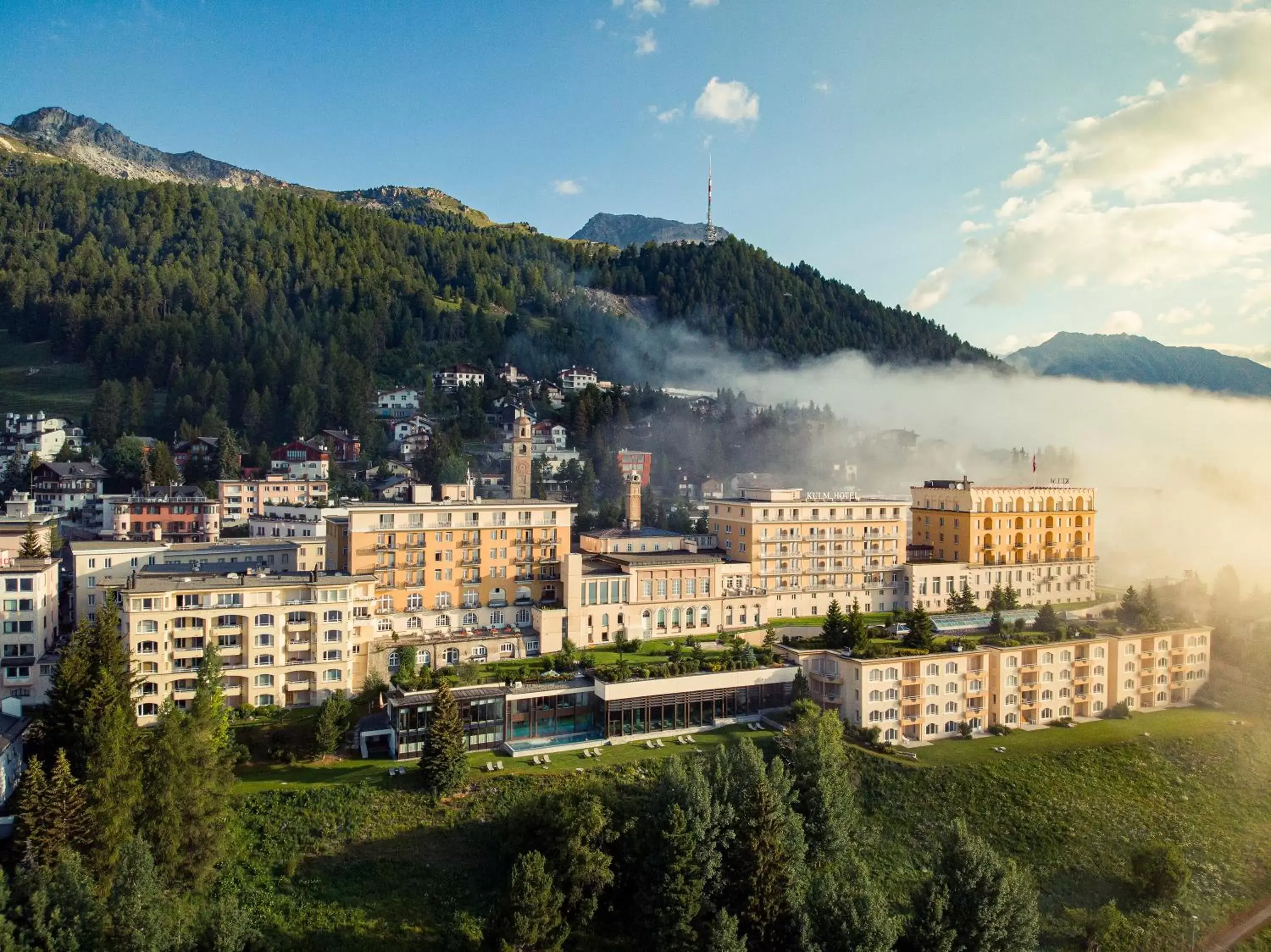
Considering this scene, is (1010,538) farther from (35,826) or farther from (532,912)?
(35,826)

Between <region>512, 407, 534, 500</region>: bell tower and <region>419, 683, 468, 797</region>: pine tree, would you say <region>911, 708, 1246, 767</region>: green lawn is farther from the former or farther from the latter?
<region>512, 407, 534, 500</region>: bell tower

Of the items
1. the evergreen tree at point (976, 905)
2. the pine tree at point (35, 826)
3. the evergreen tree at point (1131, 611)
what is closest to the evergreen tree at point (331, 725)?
the pine tree at point (35, 826)

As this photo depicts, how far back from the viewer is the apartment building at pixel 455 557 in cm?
5500

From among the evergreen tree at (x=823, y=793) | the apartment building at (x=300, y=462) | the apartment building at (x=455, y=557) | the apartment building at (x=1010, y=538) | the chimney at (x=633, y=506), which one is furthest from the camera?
the apartment building at (x=300, y=462)

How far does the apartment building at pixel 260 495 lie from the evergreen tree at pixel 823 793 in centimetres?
5909

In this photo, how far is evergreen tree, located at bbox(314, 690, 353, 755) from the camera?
4103 cm

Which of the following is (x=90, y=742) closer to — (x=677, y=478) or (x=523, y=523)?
(x=523, y=523)

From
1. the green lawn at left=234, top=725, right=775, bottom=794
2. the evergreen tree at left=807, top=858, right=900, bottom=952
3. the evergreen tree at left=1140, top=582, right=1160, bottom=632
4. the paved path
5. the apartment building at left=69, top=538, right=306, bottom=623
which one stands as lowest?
the paved path

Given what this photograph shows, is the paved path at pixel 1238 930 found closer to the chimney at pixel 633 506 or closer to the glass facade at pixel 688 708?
the glass facade at pixel 688 708

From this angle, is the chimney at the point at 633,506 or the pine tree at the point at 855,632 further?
the chimney at the point at 633,506

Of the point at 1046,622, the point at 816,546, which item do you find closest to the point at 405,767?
the point at 816,546

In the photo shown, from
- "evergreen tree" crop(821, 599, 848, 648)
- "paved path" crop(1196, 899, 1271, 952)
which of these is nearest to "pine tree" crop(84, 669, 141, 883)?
"evergreen tree" crop(821, 599, 848, 648)

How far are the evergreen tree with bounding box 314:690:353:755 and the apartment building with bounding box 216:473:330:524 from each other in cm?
4598

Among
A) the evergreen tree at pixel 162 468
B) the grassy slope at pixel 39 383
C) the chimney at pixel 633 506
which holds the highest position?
the grassy slope at pixel 39 383
